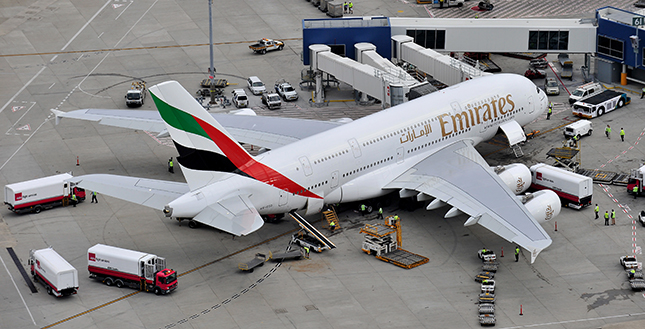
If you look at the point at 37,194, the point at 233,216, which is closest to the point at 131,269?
the point at 233,216

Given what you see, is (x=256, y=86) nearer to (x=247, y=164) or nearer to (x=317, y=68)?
(x=317, y=68)

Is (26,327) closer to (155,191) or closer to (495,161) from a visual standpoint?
(155,191)

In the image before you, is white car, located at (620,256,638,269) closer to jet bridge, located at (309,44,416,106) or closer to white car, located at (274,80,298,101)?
jet bridge, located at (309,44,416,106)

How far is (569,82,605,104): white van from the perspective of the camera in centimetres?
8612

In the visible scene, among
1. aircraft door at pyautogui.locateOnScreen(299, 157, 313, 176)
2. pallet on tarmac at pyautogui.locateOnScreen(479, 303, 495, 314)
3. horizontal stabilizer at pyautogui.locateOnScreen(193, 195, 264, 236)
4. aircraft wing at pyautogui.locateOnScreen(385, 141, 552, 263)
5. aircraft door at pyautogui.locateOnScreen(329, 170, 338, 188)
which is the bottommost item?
pallet on tarmac at pyautogui.locateOnScreen(479, 303, 495, 314)

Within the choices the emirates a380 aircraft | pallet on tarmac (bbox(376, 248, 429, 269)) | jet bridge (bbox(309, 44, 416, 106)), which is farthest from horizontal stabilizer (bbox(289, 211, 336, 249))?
jet bridge (bbox(309, 44, 416, 106))

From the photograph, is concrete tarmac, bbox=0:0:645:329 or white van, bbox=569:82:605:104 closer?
concrete tarmac, bbox=0:0:645:329

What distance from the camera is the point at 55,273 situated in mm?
53625

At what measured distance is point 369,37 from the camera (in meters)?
89.4

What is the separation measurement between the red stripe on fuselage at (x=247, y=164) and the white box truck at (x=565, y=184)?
17787mm

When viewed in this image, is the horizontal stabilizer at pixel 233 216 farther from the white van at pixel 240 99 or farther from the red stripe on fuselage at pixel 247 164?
the white van at pixel 240 99

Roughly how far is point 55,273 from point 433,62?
43.7 metres

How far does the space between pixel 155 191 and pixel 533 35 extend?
46233 millimetres

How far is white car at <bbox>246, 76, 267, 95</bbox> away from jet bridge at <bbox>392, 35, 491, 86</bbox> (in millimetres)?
13072
